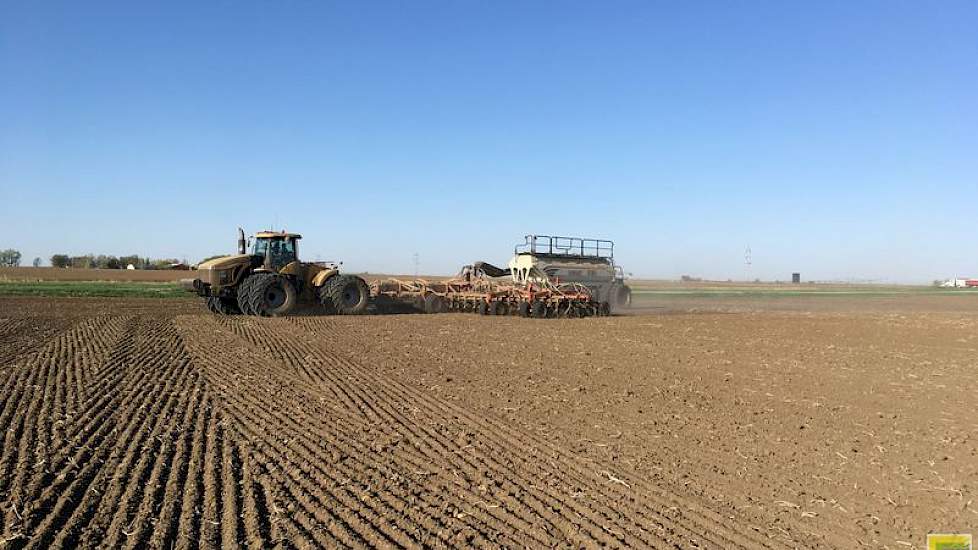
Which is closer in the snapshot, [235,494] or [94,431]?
[235,494]

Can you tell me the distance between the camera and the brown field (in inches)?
185

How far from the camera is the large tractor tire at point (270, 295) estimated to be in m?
20.1

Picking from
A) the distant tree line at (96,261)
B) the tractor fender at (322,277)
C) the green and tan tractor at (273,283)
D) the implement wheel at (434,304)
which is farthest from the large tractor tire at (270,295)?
the distant tree line at (96,261)

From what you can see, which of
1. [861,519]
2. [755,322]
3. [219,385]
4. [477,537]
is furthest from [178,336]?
[755,322]

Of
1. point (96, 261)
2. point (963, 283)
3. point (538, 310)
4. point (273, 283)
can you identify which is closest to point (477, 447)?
point (273, 283)

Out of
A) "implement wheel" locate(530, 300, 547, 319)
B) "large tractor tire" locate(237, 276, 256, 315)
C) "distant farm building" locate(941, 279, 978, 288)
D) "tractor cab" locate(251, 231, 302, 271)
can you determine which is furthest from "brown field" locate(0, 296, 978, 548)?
"distant farm building" locate(941, 279, 978, 288)

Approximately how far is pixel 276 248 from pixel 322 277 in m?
1.67

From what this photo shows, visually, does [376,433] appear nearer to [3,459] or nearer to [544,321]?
[3,459]

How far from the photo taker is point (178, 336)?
15.6 m

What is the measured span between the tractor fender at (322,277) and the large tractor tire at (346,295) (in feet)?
0.42

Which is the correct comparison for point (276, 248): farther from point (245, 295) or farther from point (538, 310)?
point (538, 310)

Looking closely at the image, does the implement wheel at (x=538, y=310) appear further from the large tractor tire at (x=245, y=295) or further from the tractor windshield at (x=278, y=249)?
the large tractor tire at (x=245, y=295)

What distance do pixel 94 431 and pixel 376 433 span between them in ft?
9.17

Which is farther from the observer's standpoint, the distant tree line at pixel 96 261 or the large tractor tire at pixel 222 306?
the distant tree line at pixel 96 261
